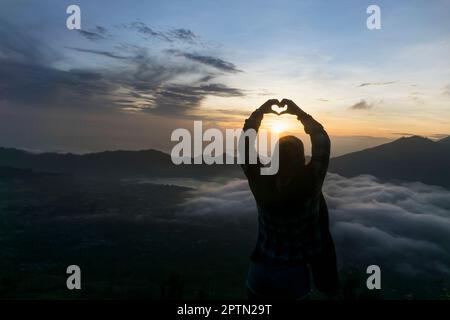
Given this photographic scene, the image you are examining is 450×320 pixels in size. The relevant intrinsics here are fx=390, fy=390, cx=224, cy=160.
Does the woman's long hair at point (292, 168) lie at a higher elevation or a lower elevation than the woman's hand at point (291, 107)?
lower

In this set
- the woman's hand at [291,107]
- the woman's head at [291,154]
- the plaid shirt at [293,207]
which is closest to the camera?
the plaid shirt at [293,207]

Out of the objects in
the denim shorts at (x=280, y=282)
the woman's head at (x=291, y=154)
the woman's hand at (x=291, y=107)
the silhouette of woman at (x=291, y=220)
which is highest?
the woman's hand at (x=291, y=107)

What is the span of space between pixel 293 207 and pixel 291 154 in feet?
2.02

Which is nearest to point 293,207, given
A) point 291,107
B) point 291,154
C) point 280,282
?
point 291,154

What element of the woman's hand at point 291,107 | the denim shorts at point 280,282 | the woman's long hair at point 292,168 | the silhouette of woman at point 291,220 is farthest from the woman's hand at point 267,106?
the denim shorts at point 280,282

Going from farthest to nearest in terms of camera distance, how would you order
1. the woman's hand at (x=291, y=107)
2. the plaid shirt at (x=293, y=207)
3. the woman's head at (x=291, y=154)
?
the woman's hand at (x=291, y=107)
the woman's head at (x=291, y=154)
the plaid shirt at (x=293, y=207)

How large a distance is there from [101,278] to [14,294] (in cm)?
3546

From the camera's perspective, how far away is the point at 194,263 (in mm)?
182875

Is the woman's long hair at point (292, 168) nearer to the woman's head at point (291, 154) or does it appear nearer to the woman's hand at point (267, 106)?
the woman's head at point (291, 154)

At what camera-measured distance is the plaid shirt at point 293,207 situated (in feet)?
14.2

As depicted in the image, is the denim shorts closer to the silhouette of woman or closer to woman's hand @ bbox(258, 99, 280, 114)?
the silhouette of woman

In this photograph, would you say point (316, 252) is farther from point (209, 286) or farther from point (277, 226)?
point (209, 286)

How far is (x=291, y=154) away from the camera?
14.8 feet
